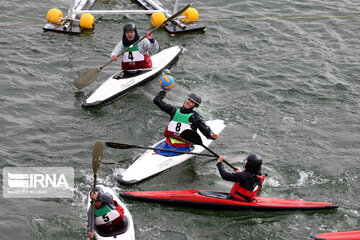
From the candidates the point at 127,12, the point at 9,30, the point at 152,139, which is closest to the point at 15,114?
the point at 152,139

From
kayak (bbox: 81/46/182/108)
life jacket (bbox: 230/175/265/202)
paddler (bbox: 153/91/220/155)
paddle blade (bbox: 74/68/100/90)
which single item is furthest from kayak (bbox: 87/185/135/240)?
paddle blade (bbox: 74/68/100/90)

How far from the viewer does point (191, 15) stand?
1462 cm

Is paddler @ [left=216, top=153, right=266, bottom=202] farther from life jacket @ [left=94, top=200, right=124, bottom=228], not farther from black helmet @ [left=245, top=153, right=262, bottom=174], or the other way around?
life jacket @ [left=94, top=200, right=124, bottom=228]

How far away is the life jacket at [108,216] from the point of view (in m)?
7.13

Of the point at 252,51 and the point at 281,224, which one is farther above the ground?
the point at 252,51

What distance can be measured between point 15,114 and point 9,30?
13.7 feet

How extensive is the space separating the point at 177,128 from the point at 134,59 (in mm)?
3194

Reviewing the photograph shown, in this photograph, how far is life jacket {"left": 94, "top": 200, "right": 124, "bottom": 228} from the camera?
7133mm

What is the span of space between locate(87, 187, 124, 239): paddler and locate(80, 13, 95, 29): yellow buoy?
767 cm

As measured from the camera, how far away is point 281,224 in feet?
27.1

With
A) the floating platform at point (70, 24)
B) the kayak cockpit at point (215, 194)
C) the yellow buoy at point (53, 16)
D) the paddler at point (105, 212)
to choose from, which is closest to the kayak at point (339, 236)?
the kayak cockpit at point (215, 194)

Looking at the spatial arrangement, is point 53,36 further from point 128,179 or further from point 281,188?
point 281,188

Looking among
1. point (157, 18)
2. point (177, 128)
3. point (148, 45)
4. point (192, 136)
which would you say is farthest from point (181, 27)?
point (192, 136)

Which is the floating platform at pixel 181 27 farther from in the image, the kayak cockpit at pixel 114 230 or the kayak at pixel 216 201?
the kayak cockpit at pixel 114 230
